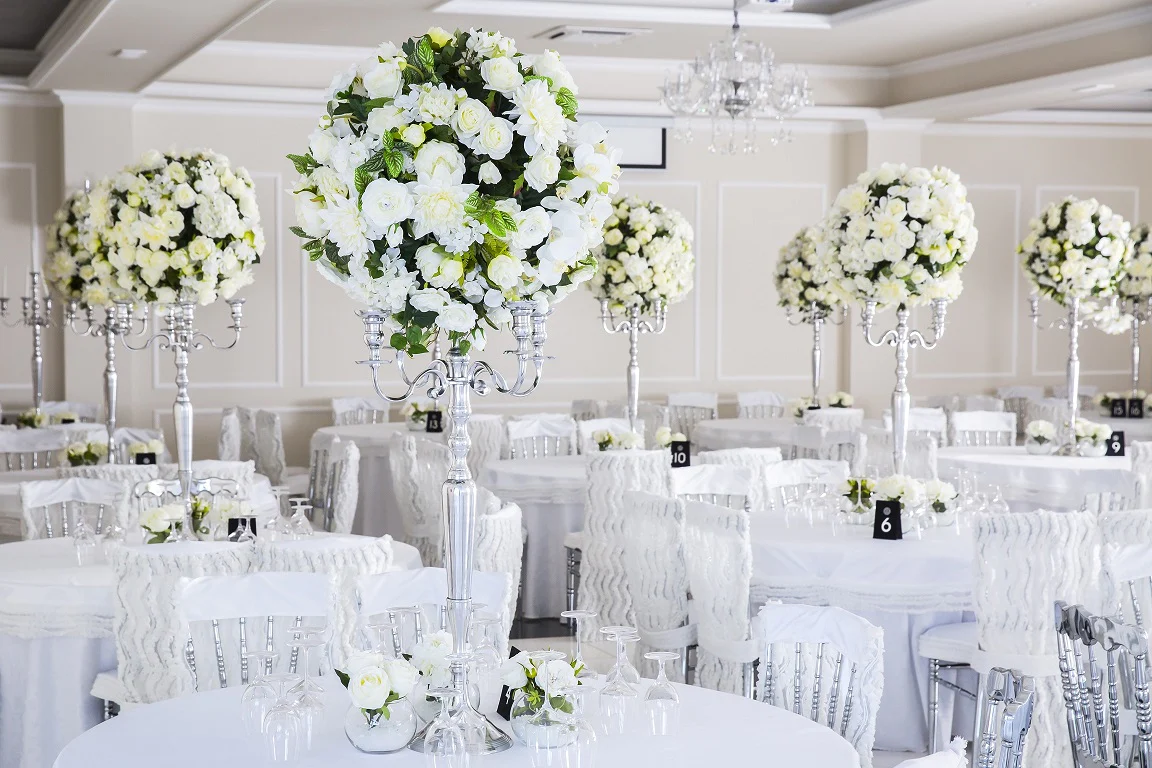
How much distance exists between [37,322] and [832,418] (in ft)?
19.1

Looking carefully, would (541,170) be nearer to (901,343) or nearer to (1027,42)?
(901,343)

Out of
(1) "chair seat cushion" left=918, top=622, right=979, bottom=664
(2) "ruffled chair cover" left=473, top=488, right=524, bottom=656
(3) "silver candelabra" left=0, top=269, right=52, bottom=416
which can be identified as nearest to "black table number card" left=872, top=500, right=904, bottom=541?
(1) "chair seat cushion" left=918, top=622, right=979, bottom=664

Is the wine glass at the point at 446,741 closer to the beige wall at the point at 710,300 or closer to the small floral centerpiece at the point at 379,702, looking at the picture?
the small floral centerpiece at the point at 379,702

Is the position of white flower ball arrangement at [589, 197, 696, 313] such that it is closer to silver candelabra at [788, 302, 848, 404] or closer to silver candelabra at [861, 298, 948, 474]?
silver candelabra at [788, 302, 848, 404]

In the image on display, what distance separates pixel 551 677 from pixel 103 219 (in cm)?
376

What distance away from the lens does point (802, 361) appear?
12305 mm

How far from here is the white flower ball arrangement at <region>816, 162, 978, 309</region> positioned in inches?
230

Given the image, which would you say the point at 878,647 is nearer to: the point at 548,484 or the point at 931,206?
the point at 931,206

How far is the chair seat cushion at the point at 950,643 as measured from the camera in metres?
4.91

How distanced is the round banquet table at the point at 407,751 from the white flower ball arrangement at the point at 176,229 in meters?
2.76

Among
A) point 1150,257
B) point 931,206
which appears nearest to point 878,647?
point 931,206

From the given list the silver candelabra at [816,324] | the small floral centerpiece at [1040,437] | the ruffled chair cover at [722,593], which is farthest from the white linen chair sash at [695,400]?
the ruffled chair cover at [722,593]

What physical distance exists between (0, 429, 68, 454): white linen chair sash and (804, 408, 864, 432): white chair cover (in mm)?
5170

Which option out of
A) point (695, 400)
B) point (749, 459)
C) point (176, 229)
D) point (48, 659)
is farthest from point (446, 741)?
point (695, 400)
